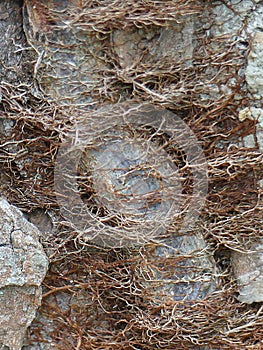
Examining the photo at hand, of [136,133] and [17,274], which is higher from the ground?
[136,133]

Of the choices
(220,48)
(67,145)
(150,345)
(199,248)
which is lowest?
(150,345)

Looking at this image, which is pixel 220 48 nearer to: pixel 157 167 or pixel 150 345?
pixel 157 167

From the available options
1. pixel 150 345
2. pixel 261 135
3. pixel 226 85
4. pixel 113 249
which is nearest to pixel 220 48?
pixel 226 85

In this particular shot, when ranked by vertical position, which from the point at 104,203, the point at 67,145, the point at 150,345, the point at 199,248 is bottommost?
the point at 150,345

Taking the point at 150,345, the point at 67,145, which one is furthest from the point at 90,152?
the point at 150,345

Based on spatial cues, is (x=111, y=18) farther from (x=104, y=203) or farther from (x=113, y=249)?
(x=113, y=249)

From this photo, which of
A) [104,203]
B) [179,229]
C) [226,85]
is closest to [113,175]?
[104,203]

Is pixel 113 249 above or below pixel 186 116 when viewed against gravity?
below

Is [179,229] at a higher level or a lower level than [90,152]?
lower
